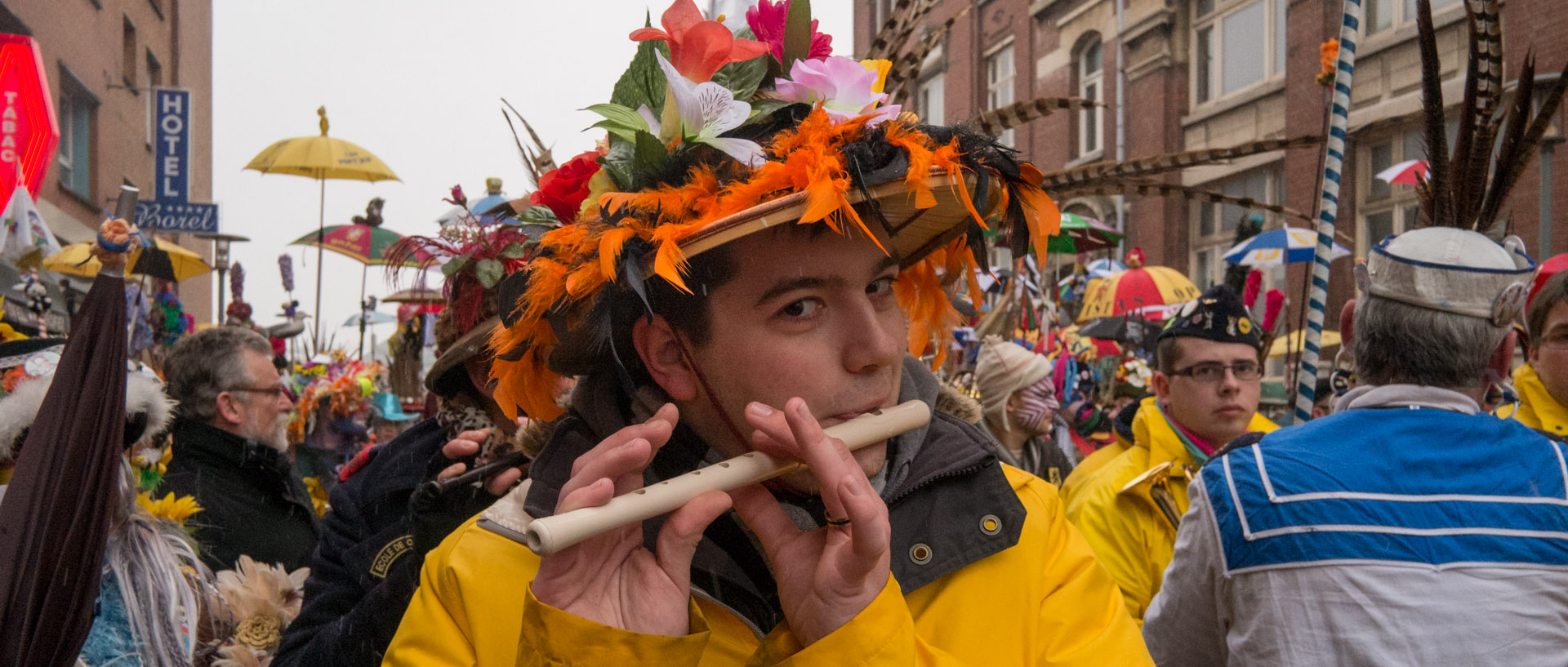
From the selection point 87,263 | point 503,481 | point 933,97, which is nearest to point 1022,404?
point 503,481

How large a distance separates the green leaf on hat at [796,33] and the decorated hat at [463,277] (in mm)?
1035

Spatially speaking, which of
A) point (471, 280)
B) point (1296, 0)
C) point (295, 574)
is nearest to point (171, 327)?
point (295, 574)

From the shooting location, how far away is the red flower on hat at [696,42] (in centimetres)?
192

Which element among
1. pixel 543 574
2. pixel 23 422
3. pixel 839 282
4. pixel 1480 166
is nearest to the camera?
pixel 543 574

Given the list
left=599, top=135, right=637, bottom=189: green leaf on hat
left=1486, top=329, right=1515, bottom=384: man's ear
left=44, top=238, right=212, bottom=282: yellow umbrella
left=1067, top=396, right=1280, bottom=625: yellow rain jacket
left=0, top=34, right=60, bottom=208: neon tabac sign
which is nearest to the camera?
left=599, top=135, right=637, bottom=189: green leaf on hat

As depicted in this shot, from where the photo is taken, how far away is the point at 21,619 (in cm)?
220

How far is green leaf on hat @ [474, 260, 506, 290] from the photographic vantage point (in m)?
2.82

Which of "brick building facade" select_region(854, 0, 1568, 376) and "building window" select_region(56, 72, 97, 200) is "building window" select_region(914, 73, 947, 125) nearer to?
"brick building facade" select_region(854, 0, 1568, 376)

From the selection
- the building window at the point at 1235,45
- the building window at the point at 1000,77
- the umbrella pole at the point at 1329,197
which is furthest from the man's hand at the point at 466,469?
the building window at the point at 1000,77

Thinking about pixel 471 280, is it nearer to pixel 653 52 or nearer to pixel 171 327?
pixel 653 52

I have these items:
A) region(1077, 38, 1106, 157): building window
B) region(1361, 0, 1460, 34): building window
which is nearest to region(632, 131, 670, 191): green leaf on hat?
region(1361, 0, 1460, 34): building window

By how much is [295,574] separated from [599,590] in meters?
2.28

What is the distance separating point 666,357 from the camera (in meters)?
1.88

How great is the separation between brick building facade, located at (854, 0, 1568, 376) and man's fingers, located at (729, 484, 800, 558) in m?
8.45
